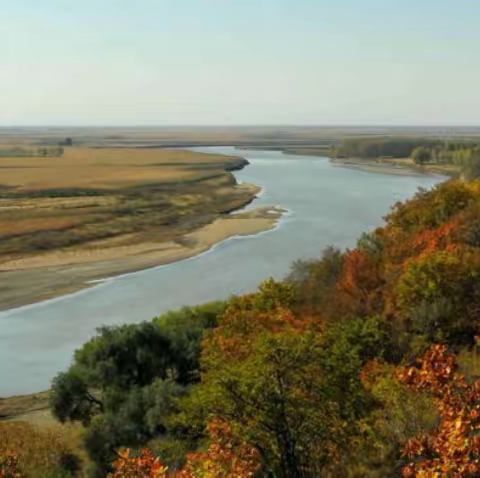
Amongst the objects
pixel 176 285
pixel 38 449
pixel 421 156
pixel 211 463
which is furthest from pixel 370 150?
pixel 211 463

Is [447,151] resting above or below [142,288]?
above

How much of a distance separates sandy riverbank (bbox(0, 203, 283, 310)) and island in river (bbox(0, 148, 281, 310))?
0.06 meters

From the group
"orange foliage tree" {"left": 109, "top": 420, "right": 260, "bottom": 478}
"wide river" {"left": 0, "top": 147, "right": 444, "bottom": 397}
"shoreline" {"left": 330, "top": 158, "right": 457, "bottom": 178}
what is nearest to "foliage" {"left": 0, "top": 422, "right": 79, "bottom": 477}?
"wide river" {"left": 0, "top": 147, "right": 444, "bottom": 397}

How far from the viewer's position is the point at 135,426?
19641mm

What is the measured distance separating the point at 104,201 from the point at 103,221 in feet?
41.4

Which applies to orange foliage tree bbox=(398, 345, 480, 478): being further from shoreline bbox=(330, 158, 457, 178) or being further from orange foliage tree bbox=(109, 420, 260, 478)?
shoreline bbox=(330, 158, 457, 178)

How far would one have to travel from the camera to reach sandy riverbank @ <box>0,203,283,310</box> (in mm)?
41000

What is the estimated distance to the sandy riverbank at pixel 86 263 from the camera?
135 feet

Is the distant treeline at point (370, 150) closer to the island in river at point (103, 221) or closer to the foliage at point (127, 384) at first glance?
the island in river at point (103, 221)

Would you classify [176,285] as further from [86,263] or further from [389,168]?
[389,168]

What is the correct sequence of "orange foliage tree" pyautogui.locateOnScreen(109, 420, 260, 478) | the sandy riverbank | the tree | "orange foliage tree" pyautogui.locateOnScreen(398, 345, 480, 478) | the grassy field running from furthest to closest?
1. the tree
2. the grassy field
3. the sandy riverbank
4. "orange foliage tree" pyautogui.locateOnScreen(109, 420, 260, 478)
5. "orange foliage tree" pyautogui.locateOnScreen(398, 345, 480, 478)

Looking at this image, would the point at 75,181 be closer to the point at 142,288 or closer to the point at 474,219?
the point at 142,288

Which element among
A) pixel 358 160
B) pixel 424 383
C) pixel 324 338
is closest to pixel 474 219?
pixel 324 338

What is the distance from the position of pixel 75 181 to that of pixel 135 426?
7964cm
